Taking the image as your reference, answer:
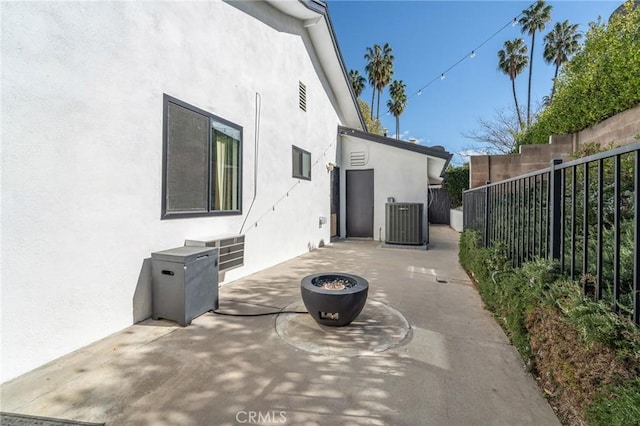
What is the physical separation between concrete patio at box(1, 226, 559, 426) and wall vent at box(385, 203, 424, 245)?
4.73 metres

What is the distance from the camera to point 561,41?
19.7m

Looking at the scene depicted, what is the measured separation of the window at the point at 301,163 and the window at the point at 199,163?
2209 millimetres

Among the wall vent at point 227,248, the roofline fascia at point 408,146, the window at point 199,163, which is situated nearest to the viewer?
the window at point 199,163

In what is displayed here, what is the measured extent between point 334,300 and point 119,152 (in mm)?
2570

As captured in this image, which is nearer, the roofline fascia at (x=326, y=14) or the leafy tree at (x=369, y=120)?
the roofline fascia at (x=326, y=14)

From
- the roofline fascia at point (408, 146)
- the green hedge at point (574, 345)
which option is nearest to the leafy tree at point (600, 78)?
the roofline fascia at point (408, 146)

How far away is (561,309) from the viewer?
5.41 ft

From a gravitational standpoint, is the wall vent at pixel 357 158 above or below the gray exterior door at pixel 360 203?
above

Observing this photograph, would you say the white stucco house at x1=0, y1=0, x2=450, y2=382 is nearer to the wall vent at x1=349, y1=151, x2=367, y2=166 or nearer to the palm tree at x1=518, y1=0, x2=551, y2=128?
the wall vent at x1=349, y1=151, x2=367, y2=166

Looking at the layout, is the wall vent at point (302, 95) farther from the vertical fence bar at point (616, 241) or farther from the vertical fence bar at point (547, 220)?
the vertical fence bar at point (616, 241)

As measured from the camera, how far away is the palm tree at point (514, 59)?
20062 millimetres

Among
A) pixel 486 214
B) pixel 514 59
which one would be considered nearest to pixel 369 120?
pixel 514 59

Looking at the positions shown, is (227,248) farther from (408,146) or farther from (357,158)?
(357,158)

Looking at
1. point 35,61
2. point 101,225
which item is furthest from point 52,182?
point 35,61
